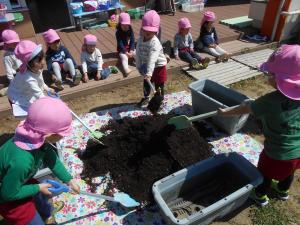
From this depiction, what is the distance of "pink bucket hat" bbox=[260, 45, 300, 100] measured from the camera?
182 centimetres

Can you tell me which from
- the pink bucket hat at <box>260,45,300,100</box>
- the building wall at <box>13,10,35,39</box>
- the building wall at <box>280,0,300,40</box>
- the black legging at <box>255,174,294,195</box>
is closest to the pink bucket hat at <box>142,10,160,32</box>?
the pink bucket hat at <box>260,45,300,100</box>

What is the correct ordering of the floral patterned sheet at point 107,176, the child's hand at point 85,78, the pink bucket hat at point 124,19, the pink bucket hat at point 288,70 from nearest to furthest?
the pink bucket hat at point 288,70 < the floral patterned sheet at point 107,176 < the child's hand at point 85,78 < the pink bucket hat at point 124,19

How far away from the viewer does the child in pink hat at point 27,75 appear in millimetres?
2631

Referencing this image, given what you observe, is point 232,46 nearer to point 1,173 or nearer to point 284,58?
point 284,58

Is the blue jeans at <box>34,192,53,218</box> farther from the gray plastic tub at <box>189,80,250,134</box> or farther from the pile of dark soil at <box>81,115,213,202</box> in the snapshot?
the gray plastic tub at <box>189,80,250,134</box>

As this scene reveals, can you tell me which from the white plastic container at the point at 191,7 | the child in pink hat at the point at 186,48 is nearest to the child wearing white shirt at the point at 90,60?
the child in pink hat at the point at 186,48

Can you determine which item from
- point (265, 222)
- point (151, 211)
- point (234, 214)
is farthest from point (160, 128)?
point (265, 222)

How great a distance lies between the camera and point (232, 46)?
19.1 ft

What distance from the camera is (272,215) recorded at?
2463 mm

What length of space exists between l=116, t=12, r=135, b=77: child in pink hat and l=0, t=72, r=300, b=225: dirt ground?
518 mm

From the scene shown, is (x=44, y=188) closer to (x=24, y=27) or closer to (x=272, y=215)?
(x=272, y=215)

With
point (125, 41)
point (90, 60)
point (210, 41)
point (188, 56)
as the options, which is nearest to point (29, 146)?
point (90, 60)

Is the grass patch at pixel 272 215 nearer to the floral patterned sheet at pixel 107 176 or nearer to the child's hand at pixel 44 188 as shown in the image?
the floral patterned sheet at pixel 107 176

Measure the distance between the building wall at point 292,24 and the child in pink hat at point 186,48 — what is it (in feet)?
6.75
